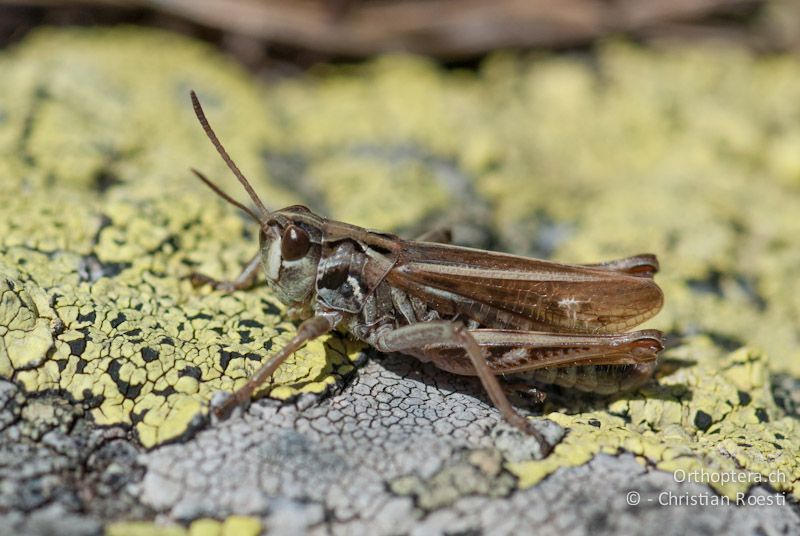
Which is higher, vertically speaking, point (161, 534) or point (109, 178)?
point (109, 178)

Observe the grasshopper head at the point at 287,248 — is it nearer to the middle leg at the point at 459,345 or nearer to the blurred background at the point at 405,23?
the middle leg at the point at 459,345

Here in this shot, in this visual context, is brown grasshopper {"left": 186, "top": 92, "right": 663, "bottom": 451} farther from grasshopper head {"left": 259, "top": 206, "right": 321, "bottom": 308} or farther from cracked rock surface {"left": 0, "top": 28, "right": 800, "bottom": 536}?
cracked rock surface {"left": 0, "top": 28, "right": 800, "bottom": 536}

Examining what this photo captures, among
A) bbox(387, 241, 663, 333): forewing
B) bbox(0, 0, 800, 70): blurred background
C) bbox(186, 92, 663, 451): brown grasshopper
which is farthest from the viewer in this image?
bbox(0, 0, 800, 70): blurred background

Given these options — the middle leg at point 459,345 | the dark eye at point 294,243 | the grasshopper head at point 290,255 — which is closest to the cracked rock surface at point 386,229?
the middle leg at point 459,345

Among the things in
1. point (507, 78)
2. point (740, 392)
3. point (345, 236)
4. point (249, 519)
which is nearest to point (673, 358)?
point (740, 392)

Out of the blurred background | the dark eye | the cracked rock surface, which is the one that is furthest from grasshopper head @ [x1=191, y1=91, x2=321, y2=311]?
the blurred background

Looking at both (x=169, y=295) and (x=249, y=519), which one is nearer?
(x=249, y=519)

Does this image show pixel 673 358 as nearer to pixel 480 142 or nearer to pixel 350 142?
pixel 480 142
